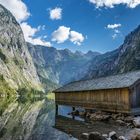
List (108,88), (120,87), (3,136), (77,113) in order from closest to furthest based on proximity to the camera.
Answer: (3,136)
(120,87)
(108,88)
(77,113)

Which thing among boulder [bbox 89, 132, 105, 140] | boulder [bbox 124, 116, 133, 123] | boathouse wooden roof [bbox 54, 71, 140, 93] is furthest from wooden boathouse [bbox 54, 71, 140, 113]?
boulder [bbox 89, 132, 105, 140]

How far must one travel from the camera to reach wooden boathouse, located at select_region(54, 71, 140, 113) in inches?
1531

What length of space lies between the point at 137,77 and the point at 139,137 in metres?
19.8

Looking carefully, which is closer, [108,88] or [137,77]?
[137,77]

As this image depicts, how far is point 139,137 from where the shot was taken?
2092cm

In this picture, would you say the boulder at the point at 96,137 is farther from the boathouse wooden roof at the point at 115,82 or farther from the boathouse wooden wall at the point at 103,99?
the boathouse wooden roof at the point at 115,82

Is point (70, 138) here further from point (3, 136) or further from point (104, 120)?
point (104, 120)

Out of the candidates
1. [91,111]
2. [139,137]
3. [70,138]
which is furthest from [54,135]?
[91,111]

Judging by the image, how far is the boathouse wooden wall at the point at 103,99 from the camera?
3944cm

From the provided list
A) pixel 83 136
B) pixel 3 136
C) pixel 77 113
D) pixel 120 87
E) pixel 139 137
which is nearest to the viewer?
pixel 139 137

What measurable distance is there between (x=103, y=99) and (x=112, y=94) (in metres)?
3.11

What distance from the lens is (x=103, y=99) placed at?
44.8 metres

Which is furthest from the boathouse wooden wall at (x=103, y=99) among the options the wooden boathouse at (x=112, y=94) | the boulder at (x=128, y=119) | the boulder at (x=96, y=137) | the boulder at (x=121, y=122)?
the boulder at (x=96, y=137)

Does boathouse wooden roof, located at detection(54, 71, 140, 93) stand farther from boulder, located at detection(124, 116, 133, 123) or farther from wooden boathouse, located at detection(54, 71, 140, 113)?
boulder, located at detection(124, 116, 133, 123)
